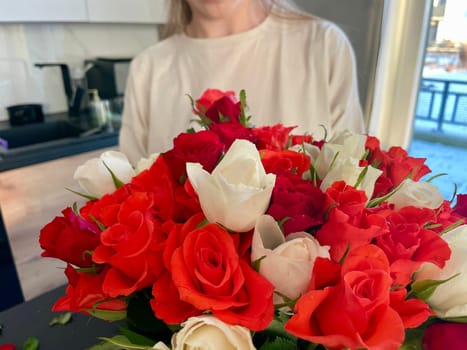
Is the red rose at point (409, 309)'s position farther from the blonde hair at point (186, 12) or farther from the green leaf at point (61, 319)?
the blonde hair at point (186, 12)

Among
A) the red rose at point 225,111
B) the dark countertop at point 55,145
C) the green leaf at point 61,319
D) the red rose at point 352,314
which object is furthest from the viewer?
the dark countertop at point 55,145

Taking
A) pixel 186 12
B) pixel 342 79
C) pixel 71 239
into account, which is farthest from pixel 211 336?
pixel 186 12

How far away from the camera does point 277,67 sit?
982mm

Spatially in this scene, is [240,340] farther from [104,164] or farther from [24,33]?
[24,33]

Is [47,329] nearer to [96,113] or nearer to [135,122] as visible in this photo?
[135,122]

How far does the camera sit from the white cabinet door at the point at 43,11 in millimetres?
1573

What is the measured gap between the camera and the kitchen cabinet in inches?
62.8

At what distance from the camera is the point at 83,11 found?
5.86 ft

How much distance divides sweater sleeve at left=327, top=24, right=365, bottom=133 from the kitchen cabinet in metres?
0.75

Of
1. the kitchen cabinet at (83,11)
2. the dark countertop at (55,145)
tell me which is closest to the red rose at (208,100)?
the kitchen cabinet at (83,11)

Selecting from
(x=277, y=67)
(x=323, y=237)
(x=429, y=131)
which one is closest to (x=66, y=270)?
(x=323, y=237)

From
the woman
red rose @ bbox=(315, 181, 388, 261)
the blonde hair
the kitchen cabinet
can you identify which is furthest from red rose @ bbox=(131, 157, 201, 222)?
the kitchen cabinet

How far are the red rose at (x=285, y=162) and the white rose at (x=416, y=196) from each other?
85mm

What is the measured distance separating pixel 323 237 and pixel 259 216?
2.0 inches
